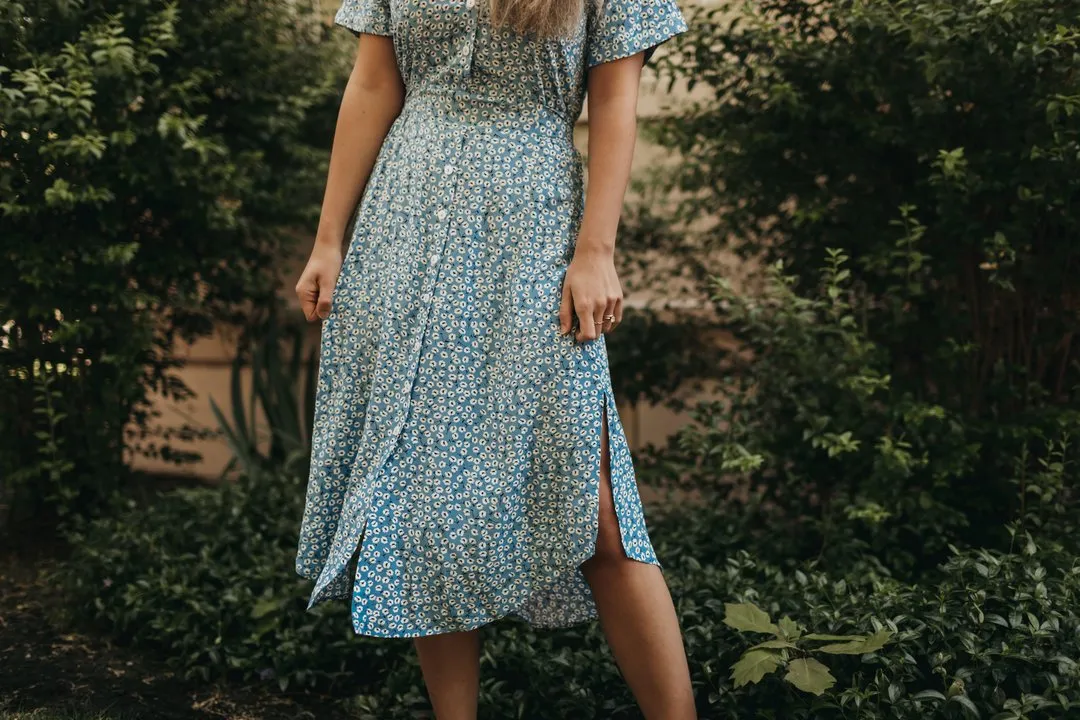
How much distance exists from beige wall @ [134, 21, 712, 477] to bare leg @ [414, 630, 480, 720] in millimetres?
2095

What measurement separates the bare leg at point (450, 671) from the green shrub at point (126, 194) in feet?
6.37

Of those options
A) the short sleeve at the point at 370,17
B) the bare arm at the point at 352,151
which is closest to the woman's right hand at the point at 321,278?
the bare arm at the point at 352,151

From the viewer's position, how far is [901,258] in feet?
10.8

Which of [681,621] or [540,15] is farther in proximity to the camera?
[681,621]

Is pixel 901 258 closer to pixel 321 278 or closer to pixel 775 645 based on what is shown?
pixel 775 645

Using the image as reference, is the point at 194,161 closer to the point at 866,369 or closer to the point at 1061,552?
the point at 866,369

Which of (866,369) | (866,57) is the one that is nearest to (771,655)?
(866,369)

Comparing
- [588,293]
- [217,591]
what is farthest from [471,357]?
[217,591]

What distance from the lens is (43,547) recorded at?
3.85 metres

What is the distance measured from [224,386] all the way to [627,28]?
11.9 feet

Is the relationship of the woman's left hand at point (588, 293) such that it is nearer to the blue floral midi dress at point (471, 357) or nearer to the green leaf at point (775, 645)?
the blue floral midi dress at point (471, 357)

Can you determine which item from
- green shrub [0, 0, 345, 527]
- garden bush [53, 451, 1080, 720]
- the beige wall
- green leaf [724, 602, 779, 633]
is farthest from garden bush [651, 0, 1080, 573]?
green shrub [0, 0, 345, 527]

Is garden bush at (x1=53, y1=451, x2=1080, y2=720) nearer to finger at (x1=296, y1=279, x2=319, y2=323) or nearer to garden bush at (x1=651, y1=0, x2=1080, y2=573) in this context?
garden bush at (x1=651, y1=0, x2=1080, y2=573)

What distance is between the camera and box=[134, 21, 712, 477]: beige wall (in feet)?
14.6
